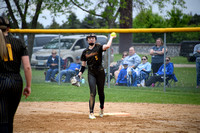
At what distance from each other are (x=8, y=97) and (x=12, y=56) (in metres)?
0.52

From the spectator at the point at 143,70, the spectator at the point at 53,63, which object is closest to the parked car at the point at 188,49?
the spectator at the point at 143,70

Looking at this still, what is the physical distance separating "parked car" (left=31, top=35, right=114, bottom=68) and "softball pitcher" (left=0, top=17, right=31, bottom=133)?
887cm

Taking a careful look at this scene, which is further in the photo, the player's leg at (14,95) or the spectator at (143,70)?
the spectator at (143,70)

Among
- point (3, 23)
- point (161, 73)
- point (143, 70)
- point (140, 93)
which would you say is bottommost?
point (140, 93)

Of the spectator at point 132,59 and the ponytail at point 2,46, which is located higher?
the ponytail at point 2,46

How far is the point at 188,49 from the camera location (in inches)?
433

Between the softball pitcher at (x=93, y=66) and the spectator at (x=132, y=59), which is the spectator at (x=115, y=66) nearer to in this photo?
the spectator at (x=132, y=59)

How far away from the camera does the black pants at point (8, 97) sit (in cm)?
346

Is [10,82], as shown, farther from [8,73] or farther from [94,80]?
[94,80]

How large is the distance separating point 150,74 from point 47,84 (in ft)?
16.0

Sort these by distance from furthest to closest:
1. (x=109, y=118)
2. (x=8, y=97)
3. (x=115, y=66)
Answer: (x=115, y=66) < (x=109, y=118) < (x=8, y=97)

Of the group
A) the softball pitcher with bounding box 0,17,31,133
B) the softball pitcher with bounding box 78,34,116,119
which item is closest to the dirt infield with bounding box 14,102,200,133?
the softball pitcher with bounding box 78,34,116,119

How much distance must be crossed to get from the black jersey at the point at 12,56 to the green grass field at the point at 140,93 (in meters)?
6.35

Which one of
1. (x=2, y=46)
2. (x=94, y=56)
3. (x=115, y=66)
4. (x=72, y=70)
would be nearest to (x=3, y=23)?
(x=2, y=46)
